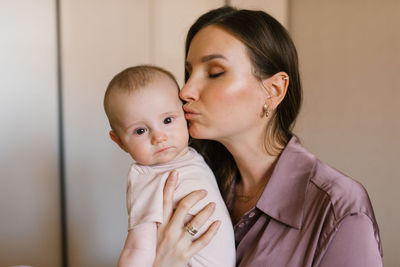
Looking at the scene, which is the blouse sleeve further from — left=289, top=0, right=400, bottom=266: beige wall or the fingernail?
left=289, top=0, right=400, bottom=266: beige wall

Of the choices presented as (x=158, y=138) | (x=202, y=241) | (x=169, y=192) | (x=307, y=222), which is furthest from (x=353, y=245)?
(x=158, y=138)

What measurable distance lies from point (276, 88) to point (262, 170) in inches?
13.3

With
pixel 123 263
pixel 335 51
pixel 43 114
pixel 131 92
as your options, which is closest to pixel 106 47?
pixel 43 114

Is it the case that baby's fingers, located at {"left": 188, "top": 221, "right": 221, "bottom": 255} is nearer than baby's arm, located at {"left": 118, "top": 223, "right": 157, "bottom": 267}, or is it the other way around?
baby's arm, located at {"left": 118, "top": 223, "right": 157, "bottom": 267}

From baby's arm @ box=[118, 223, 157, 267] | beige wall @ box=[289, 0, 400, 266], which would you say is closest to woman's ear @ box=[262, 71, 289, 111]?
baby's arm @ box=[118, 223, 157, 267]

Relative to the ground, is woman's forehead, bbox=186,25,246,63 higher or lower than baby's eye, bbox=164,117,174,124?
higher

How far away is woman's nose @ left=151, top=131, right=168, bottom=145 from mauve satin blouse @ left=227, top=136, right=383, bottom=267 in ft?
1.40

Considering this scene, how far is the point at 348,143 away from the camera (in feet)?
7.02

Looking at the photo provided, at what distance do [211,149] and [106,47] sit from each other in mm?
1054

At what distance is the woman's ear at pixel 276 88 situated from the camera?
1.33 m

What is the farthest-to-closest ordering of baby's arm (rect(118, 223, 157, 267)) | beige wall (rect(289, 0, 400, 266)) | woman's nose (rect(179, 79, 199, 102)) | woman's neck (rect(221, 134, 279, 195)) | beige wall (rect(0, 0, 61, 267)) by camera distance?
beige wall (rect(0, 0, 61, 267)) < beige wall (rect(289, 0, 400, 266)) < woman's neck (rect(221, 134, 279, 195)) < woman's nose (rect(179, 79, 199, 102)) < baby's arm (rect(118, 223, 157, 267))

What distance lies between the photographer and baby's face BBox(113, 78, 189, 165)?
113cm

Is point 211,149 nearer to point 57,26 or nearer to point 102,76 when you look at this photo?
point 102,76

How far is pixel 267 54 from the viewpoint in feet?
4.30
